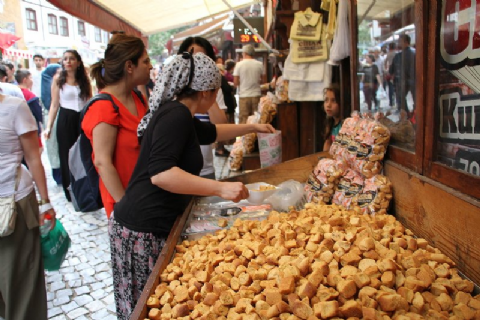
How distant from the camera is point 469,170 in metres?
1.47

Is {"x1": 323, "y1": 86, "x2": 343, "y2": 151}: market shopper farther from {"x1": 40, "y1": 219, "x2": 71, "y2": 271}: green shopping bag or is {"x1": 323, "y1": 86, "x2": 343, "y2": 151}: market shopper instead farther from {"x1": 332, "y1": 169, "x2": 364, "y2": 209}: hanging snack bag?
{"x1": 40, "y1": 219, "x2": 71, "y2": 271}: green shopping bag

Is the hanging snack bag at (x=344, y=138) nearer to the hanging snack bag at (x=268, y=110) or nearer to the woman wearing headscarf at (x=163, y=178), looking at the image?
the woman wearing headscarf at (x=163, y=178)

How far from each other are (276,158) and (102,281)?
183 centimetres

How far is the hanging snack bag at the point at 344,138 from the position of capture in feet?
7.74

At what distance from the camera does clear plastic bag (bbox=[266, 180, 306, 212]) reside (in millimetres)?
2338

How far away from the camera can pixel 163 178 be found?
1703mm

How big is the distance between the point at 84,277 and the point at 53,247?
3.31 ft

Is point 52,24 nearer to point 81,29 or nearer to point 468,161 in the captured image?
point 81,29

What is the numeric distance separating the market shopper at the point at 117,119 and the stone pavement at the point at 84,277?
3.46 ft

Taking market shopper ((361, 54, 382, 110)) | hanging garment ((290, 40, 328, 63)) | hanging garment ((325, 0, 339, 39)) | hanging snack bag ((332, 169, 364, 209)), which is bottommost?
hanging snack bag ((332, 169, 364, 209))

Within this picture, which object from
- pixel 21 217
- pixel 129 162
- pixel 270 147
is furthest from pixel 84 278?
pixel 270 147

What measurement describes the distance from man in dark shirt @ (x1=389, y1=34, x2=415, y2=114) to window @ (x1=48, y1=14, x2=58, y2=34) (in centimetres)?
2746

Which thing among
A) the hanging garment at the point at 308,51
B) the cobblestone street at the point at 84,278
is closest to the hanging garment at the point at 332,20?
the hanging garment at the point at 308,51

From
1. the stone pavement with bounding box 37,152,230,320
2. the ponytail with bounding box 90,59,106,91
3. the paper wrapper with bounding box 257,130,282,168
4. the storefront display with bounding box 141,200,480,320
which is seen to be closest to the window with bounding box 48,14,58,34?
the stone pavement with bounding box 37,152,230,320
